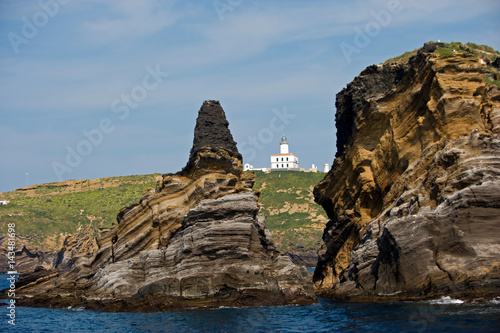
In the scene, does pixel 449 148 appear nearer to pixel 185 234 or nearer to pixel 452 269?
pixel 452 269

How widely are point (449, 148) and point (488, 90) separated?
8.33 meters

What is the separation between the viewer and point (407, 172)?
165ft

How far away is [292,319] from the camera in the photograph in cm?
3975

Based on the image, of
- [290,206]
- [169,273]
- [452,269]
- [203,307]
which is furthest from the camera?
[290,206]

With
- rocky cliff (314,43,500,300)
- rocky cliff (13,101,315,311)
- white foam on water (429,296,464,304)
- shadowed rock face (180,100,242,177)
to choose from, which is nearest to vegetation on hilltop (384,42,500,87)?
rocky cliff (314,43,500,300)

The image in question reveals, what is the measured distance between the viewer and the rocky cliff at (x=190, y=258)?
45.7 meters

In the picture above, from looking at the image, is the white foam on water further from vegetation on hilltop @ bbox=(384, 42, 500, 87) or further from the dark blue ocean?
vegetation on hilltop @ bbox=(384, 42, 500, 87)

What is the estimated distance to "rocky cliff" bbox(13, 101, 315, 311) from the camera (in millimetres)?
45688

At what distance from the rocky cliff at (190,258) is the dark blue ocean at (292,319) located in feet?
Answer: 6.49

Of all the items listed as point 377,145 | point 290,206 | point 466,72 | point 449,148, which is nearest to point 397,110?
point 377,145

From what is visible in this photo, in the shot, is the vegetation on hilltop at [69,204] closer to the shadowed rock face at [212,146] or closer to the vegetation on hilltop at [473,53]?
the shadowed rock face at [212,146]

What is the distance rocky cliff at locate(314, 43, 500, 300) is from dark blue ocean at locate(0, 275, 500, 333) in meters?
2.34

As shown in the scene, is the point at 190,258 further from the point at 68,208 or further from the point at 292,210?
the point at 68,208

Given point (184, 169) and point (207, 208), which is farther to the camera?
point (184, 169)
